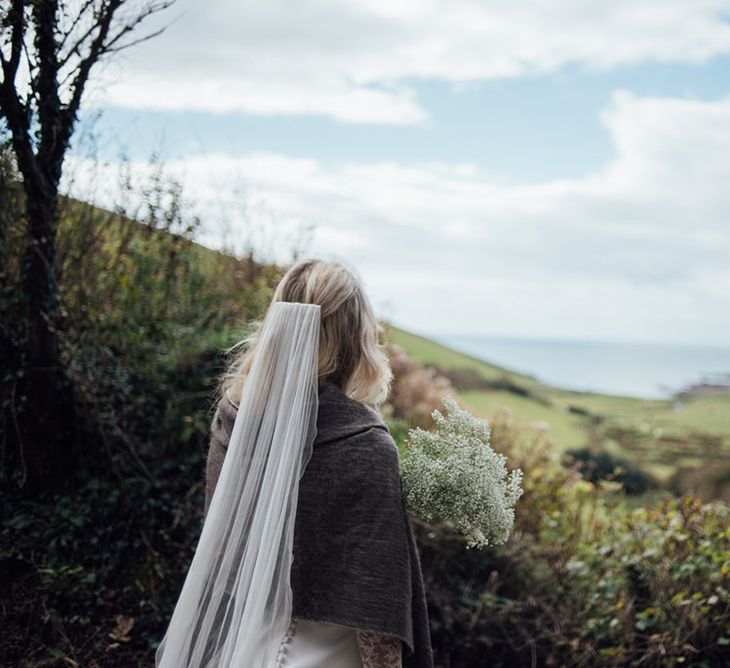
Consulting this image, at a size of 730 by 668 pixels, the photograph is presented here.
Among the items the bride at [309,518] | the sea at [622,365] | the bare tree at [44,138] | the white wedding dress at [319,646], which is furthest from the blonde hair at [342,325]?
the sea at [622,365]

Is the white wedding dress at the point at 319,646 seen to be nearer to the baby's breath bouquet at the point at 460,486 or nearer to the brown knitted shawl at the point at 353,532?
the brown knitted shawl at the point at 353,532

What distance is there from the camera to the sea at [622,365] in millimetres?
11992

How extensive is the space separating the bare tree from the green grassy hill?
4.50m

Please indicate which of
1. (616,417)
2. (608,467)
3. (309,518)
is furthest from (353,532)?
(616,417)

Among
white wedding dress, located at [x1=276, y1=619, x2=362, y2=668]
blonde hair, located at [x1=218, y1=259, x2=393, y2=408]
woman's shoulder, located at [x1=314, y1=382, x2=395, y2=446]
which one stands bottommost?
white wedding dress, located at [x1=276, y1=619, x2=362, y2=668]

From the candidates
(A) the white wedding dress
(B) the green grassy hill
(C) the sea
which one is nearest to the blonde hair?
(A) the white wedding dress

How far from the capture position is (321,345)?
2559 millimetres

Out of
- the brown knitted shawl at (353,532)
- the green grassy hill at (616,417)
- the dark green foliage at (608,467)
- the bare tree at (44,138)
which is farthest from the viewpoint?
the green grassy hill at (616,417)

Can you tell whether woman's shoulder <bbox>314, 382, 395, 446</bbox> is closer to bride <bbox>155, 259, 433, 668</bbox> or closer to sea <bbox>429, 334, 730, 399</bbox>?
bride <bbox>155, 259, 433, 668</bbox>

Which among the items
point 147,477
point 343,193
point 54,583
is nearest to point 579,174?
point 343,193

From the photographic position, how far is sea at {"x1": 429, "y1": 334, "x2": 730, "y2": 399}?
1199cm

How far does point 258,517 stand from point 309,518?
7.3 inches

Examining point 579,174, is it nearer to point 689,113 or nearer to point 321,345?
point 689,113

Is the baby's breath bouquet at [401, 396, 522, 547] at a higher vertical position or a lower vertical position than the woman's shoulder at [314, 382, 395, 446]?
lower
